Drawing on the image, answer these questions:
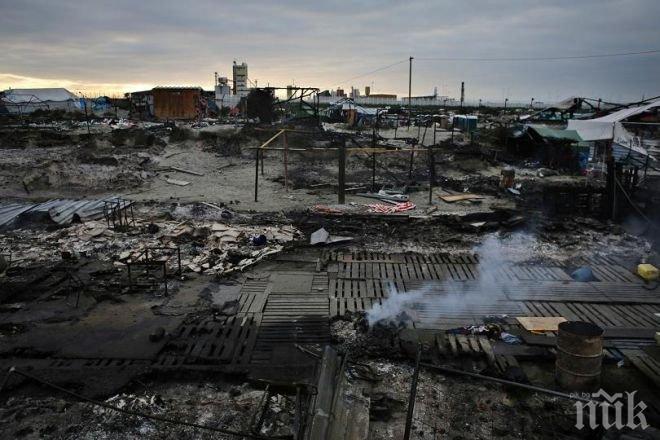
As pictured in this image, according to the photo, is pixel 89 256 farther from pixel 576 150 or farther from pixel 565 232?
pixel 576 150

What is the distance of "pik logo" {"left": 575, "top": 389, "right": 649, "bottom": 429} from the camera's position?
460cm

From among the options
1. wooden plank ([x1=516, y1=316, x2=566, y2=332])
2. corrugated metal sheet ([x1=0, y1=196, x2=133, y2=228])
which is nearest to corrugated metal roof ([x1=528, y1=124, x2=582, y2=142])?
wooden plank ([x1=516, y1=316, x2=566, y2=332])

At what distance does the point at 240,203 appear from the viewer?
47.0 ft

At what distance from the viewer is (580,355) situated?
198 inches

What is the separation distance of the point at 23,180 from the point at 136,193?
4.07 metres

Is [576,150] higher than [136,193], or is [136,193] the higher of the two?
[576,150]

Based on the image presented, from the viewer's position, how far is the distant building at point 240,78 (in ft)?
181

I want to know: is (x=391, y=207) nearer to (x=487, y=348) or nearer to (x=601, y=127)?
(x=487, y=348)

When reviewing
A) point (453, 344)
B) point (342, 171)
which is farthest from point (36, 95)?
point (453, 344)

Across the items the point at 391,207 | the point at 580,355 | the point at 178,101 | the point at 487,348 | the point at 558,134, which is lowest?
the point at 487,348

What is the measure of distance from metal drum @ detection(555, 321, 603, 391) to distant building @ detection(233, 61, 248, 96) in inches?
2131

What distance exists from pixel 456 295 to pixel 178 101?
36237mm

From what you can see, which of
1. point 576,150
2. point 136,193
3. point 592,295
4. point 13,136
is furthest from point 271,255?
point 13,136

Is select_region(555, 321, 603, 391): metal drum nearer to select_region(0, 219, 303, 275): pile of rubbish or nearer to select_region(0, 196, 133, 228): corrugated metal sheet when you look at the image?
select_region(0, 219, 303, 275): pile of rubbish
